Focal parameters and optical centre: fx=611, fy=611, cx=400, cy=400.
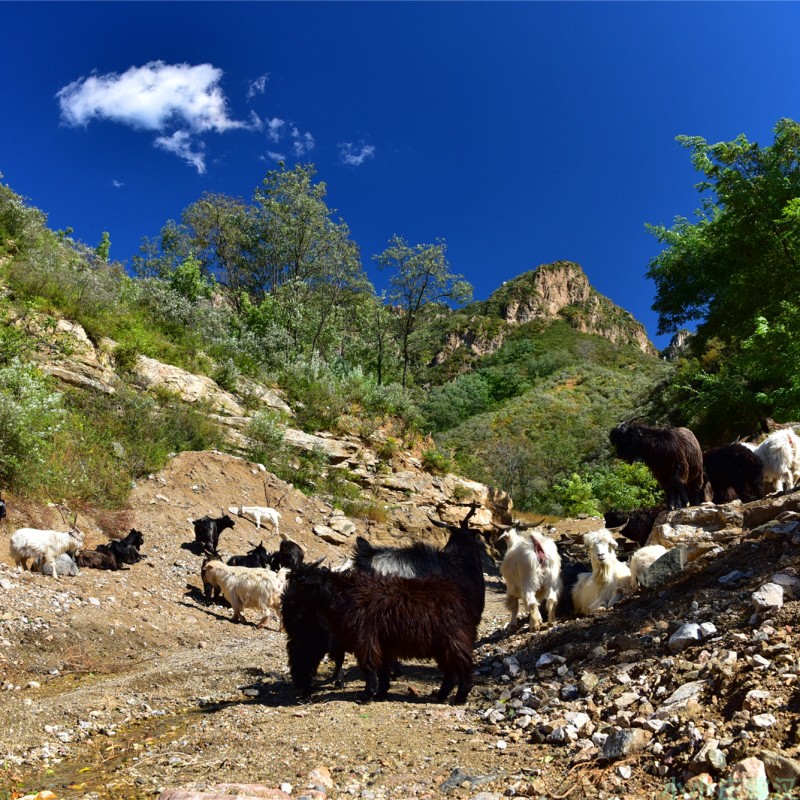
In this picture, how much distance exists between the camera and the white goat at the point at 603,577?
22.3 feet

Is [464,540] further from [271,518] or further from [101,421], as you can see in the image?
[101,421]

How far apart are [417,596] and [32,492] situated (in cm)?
735

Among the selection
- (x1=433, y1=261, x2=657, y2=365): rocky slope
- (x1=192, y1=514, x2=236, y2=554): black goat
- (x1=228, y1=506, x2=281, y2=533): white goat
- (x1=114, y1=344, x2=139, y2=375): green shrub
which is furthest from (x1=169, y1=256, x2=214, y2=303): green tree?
(x1=433, y1=261, x2=657, y2=365): rocky slope

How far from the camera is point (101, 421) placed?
41.8 feet

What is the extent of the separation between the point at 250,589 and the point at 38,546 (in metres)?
2.82

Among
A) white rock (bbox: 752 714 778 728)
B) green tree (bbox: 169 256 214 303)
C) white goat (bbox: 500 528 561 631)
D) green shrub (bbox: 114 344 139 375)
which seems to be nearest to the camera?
white rock (bbox: 752 714 778 728)

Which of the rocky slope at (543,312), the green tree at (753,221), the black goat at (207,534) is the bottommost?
the black goat at (207,534)

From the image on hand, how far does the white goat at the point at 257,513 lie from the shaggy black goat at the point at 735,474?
27.2 feet

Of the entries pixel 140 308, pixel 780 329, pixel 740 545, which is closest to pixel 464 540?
pixel 740 545

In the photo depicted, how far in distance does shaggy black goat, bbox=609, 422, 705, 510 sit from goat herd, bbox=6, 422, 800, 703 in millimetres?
14

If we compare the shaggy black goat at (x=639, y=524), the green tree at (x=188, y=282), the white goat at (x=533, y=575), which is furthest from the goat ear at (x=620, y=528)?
the green tree at (x=188, y=282)

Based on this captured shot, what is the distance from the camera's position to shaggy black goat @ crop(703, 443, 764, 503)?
9.10m

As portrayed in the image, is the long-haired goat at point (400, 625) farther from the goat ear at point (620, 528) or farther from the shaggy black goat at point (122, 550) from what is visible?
the goat ear at point (620, 528)

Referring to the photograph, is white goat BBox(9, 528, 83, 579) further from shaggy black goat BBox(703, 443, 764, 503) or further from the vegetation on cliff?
shaggy black goat BBox(703, 443, 764, 503)
